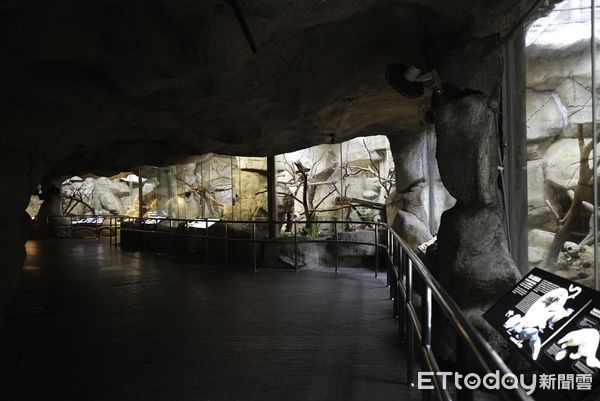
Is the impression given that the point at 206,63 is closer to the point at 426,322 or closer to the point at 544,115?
the point at 426,322

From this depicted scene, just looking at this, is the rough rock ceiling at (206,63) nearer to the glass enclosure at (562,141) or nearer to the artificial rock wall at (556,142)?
the glass enclosure at (562,141)

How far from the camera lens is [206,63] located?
3.36 metres

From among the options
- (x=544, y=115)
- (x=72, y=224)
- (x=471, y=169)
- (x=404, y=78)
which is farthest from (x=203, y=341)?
(x=72, y=224)

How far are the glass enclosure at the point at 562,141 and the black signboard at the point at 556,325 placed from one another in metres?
0.60

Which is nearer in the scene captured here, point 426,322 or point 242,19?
point 426,322

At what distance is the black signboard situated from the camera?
4.71ft

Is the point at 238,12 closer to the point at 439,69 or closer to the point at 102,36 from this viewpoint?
the point at 102,36

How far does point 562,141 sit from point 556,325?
1755 millimetres

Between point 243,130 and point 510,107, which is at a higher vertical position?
point 243,130

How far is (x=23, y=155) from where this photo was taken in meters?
4.09

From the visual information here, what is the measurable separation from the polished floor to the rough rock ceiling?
1.94 meters

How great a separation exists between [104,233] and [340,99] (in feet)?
46.4

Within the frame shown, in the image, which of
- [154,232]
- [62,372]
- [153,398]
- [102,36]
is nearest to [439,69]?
[102,36]

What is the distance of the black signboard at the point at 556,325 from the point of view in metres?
1.44
